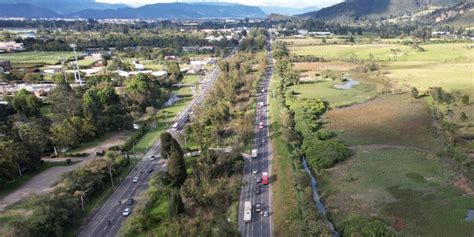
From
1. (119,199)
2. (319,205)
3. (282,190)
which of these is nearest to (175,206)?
(119,199)

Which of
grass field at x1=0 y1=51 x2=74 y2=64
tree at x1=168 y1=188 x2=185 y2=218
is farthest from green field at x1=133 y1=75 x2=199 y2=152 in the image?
grass field at x1=0 y1=51 x2=74 y2=64

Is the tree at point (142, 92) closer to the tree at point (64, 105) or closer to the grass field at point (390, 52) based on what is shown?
the tree at point (64, 105)

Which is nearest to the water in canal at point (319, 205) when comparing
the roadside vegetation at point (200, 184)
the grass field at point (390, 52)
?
the roadside vegetation at point (200, 184)

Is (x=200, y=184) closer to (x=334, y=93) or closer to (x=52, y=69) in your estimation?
(x=334, y=93)

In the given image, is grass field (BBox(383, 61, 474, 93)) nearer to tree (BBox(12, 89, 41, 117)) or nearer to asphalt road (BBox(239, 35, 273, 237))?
asphalt road (BBox(239, 35, 273, 237))

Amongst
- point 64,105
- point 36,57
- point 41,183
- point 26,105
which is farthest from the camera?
point 36,57

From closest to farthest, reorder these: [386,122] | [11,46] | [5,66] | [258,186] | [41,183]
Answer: [258,186] < [41,183] < [386,122] < [5,66] < [11,46]
